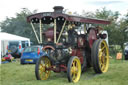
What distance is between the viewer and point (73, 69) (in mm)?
6629

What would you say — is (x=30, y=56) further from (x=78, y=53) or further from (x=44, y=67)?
(x=44, y=67)

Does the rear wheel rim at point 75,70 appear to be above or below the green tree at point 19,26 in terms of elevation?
below

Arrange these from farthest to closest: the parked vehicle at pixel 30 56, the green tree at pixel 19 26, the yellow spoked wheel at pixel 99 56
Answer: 1. the green tree at pixel 19 26
2. the parked vehicle at pixel 30 56
3. the yellow spoked wheel at pixel 99 56

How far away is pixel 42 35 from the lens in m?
7.43

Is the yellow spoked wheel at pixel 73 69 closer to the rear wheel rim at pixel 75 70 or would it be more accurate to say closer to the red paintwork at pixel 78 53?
the rear wheel rim at pixel 75 70

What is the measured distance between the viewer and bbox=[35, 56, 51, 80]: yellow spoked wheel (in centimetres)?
689

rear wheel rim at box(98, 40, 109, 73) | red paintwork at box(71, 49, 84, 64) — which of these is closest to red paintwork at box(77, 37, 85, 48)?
red paintwork at box(71, 49, 84, 64)

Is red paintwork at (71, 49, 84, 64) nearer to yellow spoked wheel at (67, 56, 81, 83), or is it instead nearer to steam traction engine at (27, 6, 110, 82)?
steam traction engine at (27, 6, 110, 82)

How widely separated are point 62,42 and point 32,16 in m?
1.35

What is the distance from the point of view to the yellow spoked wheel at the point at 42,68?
22.6 ft

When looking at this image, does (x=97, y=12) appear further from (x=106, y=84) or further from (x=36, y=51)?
(x=106, y=84)

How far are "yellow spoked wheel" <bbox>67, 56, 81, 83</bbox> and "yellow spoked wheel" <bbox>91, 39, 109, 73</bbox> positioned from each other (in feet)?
3.70

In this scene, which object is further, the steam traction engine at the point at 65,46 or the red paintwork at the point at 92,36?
the red paintwork at the point at 92,36

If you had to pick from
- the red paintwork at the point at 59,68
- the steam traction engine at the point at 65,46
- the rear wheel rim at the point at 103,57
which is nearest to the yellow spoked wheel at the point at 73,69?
the steam traction engine at the point at 65,46
